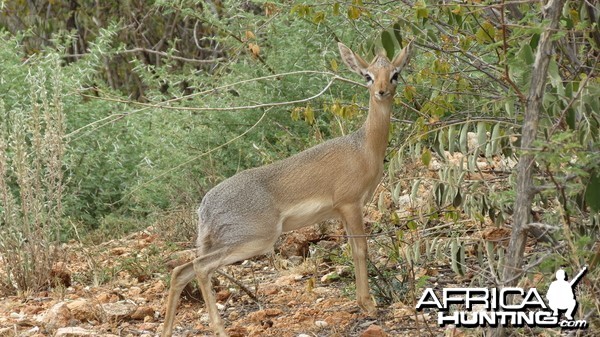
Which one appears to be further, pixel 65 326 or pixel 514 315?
pixel 65 326

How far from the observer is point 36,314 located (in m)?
6.10

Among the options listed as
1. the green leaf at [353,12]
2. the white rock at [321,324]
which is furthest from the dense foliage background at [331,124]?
the white rock at [321,324]

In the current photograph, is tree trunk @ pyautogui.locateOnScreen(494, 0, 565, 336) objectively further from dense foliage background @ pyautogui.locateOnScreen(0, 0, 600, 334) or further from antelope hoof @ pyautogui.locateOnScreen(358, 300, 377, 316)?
antelope hoof @ pyautogui.locateOnScreen(358, 300, 377, 316)

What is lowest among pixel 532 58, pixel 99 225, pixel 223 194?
pixel 99 225

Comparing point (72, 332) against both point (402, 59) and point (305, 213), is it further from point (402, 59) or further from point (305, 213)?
point (402, 59)

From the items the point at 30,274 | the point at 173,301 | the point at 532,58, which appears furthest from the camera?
the point at 30,274

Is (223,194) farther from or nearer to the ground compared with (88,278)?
farther from the ground

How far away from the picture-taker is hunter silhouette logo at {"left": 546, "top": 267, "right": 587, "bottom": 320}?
3.76m

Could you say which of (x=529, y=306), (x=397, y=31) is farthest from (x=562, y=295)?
Answer: (x=397, y=31)

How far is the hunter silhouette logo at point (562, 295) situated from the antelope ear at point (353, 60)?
2268mm

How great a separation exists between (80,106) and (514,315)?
6386mm

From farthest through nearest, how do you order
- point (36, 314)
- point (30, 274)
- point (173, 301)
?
point (30, 274) < point (36, 314) < point (173, 301)

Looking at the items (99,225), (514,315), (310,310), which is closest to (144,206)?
(99,225)

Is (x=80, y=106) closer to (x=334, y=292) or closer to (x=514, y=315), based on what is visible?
(x=334, y=292)
